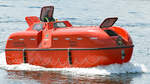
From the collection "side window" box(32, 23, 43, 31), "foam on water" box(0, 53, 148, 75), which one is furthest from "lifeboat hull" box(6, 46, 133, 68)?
"side window" box(32, 23, 43, 31)

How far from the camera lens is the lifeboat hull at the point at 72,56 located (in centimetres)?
1695

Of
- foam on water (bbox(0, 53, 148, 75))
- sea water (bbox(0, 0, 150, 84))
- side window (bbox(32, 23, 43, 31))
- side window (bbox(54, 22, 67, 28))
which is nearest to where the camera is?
sea water (bbox(0, 0, 150, 84))

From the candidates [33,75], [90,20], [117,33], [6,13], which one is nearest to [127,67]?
[117,33]

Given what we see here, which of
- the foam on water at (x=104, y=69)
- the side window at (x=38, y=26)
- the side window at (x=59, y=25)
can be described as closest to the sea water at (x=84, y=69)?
the foam on water at (x=104, y=69)

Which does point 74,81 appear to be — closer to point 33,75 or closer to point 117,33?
point 33,75

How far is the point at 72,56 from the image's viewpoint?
1755 cm

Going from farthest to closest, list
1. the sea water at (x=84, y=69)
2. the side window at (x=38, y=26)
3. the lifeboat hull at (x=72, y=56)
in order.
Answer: the side window at (x=38, y=26), the lifeboat hull at (x=72, y=56), the sea water at (x=84, y=69)

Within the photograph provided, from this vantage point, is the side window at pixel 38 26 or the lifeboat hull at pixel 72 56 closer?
the lifeboat hull at pixel 72 56

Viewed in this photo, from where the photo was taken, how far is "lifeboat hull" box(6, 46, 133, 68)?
55.6 ft

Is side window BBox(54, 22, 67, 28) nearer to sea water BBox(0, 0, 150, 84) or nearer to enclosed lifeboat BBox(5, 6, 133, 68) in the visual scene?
enclosed lifeboat BBox(5, 6, 133, 68)

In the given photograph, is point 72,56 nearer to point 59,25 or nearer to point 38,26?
point 59,25

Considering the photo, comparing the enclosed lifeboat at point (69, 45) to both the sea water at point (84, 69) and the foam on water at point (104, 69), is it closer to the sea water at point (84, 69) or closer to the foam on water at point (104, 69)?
the foam on water at point (104, 69)

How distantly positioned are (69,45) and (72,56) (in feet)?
1.57

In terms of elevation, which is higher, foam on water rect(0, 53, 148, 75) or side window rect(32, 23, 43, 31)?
side window rect(32, 23, 43, 31)
